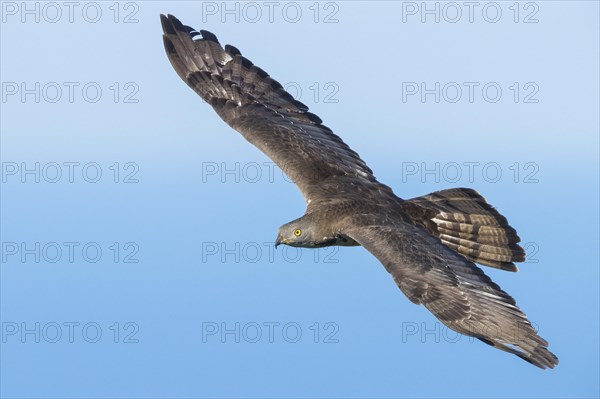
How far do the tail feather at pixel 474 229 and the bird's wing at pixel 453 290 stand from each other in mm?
1433

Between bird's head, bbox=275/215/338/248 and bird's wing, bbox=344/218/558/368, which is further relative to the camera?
bird's head, bbox=275/215/338/248

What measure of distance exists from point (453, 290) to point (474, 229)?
318 centimetres

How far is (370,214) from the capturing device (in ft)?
65.3

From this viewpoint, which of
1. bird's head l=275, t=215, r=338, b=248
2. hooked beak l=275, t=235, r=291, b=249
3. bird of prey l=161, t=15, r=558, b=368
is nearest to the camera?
bird of prey l=161, t=15, r=558, b=368

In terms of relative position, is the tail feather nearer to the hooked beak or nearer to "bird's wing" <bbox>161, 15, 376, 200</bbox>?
"bird's wing" <bbox>161, 15, 376, 200</bbox>

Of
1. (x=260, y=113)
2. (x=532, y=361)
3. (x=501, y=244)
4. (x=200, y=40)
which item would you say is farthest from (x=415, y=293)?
(x=200, y=40)

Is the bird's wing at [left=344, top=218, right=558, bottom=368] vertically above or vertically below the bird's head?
below

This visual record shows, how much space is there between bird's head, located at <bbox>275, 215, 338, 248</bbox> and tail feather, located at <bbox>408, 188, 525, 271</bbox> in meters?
1.74

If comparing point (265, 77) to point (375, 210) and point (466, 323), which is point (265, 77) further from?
point (466, 323)

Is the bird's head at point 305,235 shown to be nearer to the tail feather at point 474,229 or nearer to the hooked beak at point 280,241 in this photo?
the hooked beak at point 280,241

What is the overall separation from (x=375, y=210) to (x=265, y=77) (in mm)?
4485

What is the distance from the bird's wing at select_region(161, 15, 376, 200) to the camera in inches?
855

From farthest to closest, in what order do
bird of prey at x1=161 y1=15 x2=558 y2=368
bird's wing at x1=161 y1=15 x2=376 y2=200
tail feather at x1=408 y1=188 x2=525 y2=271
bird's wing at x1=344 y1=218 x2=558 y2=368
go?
bird's wing at x1=161 y1=15 x2=376 y2=200 → tail feather at x1=408 y1=188 x2=525 y2=271 → bird of prey at x1=161 y1=15 x2=558 y2=368 → bird's wing at x1=344 y1=218 x2=558 y2=368

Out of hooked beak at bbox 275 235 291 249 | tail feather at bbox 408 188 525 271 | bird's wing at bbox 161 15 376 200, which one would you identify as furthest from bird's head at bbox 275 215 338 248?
tail feather at bbox 408 188 525 271
